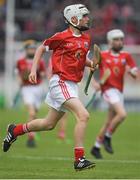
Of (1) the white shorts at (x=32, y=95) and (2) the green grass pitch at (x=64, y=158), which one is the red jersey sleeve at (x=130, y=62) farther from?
(1) the white shorts at (x=32, y=95)

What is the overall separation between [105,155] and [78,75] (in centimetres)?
419

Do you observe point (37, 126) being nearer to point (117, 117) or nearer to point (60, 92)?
point (60, 92)

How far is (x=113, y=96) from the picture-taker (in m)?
17.3

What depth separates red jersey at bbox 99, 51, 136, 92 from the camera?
17516 millimetres

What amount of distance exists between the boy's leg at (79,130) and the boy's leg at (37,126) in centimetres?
35

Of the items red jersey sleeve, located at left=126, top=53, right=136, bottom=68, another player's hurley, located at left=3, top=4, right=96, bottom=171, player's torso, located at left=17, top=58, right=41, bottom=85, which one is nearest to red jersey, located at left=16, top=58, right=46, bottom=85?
player's torso, located at left=17, top=58, right=41, bottom=85

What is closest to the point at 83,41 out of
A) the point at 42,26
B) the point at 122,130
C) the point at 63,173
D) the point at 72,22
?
the point at 72,22

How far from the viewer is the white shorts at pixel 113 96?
56.5 feet

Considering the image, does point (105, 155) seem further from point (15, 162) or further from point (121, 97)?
point (15, 162)

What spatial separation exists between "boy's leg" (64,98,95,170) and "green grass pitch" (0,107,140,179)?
0.14 metres

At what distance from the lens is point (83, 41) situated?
13234 millimetres

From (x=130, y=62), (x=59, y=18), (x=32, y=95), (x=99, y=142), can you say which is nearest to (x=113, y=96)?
(x=130, y=62)

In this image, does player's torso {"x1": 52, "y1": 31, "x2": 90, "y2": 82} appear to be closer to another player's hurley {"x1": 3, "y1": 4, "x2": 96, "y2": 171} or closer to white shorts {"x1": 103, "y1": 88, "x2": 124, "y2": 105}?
another player's hurley {"x1": 3, "y1": 4, "x2": 96, "y2": 171}

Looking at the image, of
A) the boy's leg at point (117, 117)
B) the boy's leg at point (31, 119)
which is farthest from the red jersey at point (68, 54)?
the boy's leg at point (31, 119)
